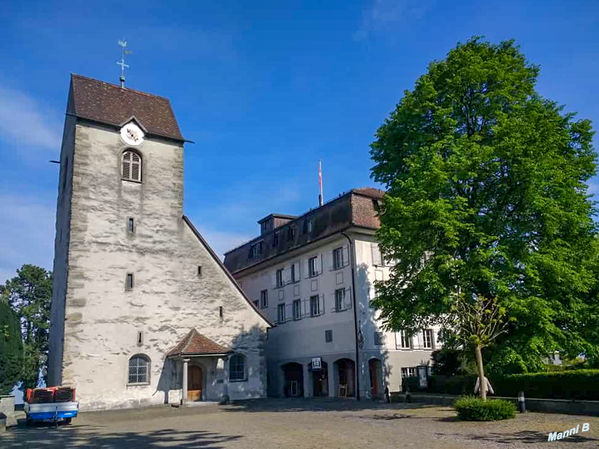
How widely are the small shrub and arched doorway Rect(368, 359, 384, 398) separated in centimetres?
1415

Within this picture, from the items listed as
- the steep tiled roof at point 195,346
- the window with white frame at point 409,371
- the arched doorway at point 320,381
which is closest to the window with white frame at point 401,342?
the window with white frame at point 409,371

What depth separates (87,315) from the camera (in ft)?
95.2

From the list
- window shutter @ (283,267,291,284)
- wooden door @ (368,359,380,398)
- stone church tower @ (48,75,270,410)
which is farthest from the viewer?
window shutter @ (283,267,291,284)

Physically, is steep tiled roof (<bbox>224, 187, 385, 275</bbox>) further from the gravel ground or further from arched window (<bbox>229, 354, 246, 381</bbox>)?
the gravel ground

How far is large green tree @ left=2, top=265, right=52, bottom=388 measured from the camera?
5159cm

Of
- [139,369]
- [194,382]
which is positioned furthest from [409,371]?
[139,369]

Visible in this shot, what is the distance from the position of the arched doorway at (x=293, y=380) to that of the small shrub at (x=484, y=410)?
69.5 feet

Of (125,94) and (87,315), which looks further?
(125,94)

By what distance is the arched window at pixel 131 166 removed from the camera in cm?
3294

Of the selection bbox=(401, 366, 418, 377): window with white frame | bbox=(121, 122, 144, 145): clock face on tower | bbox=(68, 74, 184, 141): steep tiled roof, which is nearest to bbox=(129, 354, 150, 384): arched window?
→ bbox=(121, 122, 144, 145): clock face on tower

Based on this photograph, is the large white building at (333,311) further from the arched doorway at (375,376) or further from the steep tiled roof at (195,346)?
the steep tiled roof at (195,346)

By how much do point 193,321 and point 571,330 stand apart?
2027 centimetres

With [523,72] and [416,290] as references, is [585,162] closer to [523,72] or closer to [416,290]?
[523,72]

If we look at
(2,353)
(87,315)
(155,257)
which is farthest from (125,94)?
(2,353)
